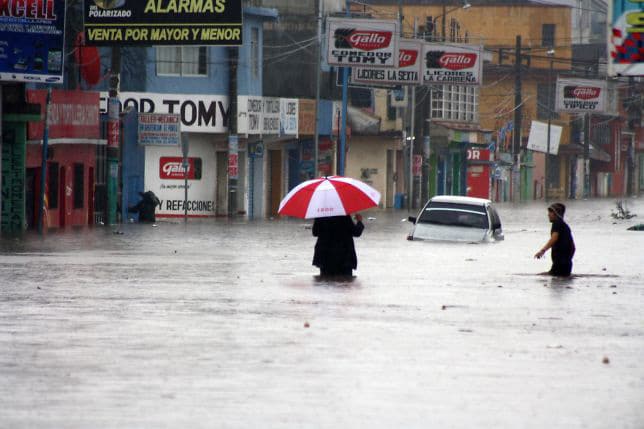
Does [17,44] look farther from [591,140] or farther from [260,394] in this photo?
[591,140]

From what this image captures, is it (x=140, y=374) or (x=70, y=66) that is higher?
(x=70, y=66)

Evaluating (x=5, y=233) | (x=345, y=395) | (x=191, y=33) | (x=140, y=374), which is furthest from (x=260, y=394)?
(x=191, y=33)

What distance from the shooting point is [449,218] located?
36750 mm

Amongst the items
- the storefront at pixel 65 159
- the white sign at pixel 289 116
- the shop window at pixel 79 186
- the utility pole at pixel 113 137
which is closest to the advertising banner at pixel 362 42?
the white sign at pixel 289 116

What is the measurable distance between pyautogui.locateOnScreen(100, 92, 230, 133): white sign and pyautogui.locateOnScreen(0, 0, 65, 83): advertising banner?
59.2 feet

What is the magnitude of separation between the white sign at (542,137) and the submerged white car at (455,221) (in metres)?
72.1

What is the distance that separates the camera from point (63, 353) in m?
13.2

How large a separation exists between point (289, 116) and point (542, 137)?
47.5 metres

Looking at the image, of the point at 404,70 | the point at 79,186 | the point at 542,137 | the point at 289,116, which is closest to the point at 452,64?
the point at 404,70

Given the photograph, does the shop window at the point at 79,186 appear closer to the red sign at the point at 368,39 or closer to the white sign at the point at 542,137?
the red sign at the point at 368,39

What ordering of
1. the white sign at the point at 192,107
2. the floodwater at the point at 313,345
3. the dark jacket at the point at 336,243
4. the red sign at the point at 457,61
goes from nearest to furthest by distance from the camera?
the floodwater at the point at 313,345
the dark jacket at the point at 336,243
the white sign at the point at 192,107
the red sign at the point at 457,61

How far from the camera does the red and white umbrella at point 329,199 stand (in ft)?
72.8

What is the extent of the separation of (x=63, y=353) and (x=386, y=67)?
151ft

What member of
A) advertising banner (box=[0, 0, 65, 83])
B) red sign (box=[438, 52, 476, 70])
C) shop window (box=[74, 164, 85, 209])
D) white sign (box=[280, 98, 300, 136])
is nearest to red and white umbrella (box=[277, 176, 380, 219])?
advertising banner (box=[0, 0, 65, 83])
